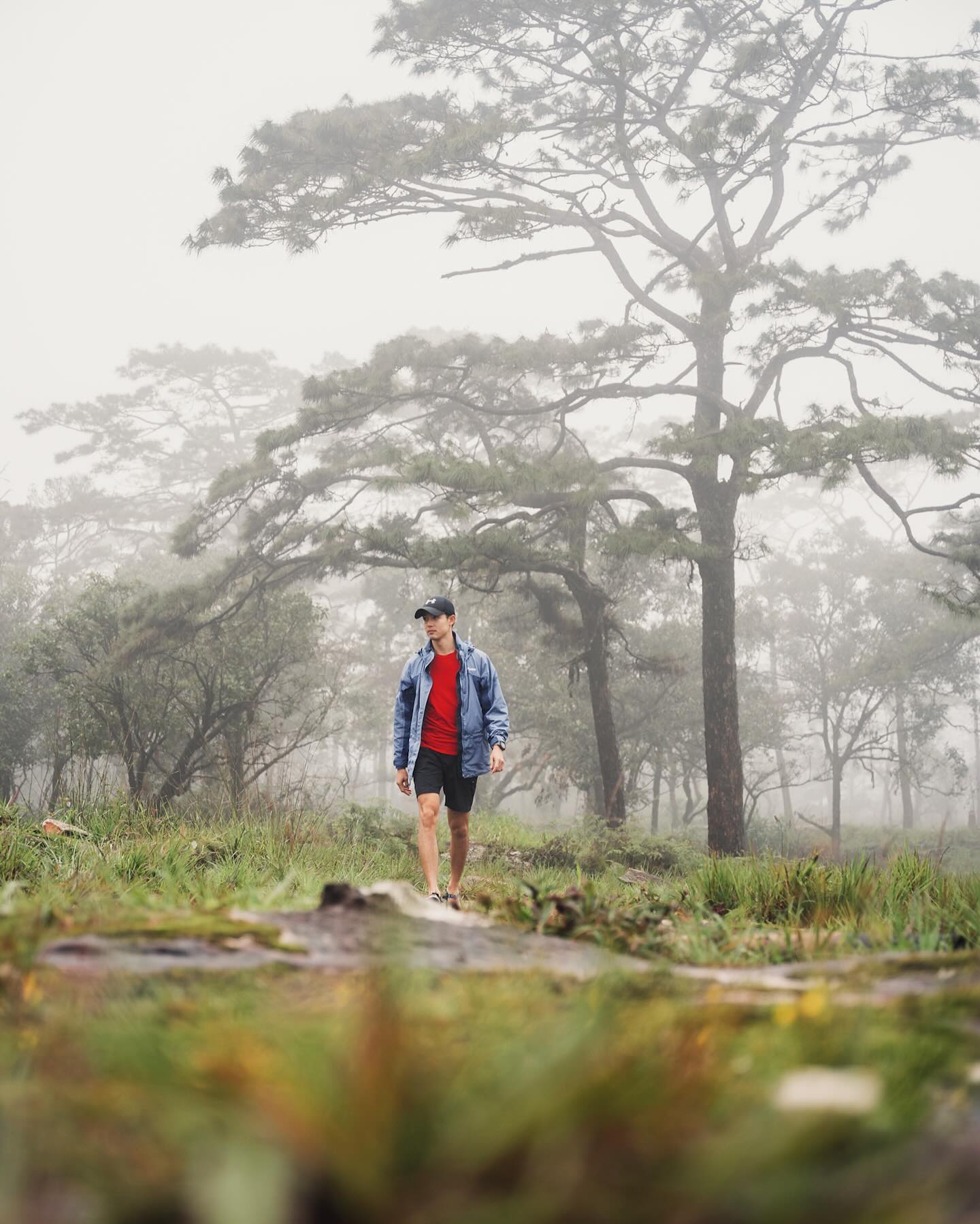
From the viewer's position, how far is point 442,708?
6.08 metres

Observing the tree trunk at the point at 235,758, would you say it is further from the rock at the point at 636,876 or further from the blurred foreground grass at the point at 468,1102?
the blurred foreground grass at the point at 468,1102

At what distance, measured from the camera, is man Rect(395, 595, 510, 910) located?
598cm

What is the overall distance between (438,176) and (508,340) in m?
2.96

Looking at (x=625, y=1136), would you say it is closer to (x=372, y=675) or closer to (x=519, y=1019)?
(x=519, y=1019)

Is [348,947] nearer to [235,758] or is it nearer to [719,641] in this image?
[235,758]

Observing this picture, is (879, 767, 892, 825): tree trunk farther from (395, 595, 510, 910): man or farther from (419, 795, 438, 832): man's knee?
(419, 795, 438, 832): man's knee

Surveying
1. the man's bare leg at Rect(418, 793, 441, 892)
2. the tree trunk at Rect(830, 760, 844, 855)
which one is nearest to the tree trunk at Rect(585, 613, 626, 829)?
the man's bare leg at Rect(418, 793, 441, 892)

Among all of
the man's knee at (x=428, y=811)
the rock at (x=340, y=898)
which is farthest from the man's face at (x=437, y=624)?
the rock at (x=340, y=898)

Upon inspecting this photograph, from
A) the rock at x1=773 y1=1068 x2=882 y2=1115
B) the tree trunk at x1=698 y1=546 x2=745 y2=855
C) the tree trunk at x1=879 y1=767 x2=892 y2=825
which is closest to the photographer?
the rock at x1=773 y1=1068 x2=882 y2=1115

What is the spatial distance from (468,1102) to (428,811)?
518 cm

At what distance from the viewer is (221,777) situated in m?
10.3

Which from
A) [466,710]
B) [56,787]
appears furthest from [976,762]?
[56,787]

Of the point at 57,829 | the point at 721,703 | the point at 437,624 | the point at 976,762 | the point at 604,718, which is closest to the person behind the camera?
the point at 437,624

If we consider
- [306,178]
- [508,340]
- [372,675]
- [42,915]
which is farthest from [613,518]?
[372,675]
